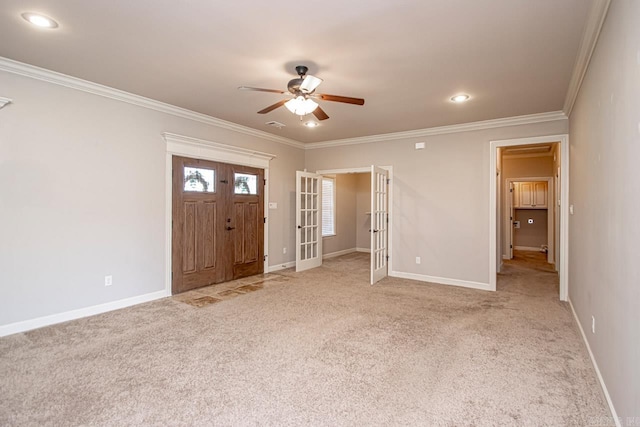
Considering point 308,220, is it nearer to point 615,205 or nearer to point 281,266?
point 281,266

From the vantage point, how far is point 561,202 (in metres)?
4.50

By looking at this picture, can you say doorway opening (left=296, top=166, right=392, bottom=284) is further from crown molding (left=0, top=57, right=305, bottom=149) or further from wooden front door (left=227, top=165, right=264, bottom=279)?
crown molding (left=0, top=57, right=305, bottom=149)

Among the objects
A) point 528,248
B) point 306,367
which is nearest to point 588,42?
point 306,367

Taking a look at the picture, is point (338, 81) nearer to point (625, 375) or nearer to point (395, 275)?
point (625, 375)

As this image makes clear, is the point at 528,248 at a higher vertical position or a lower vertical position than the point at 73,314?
higher

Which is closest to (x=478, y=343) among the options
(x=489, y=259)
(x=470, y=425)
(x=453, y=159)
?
(x=470, y=425)

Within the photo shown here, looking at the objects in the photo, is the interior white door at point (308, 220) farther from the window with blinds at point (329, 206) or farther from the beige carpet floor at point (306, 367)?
the beige carpet floor at point (306, 367)

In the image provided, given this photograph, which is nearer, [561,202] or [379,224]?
[561,202]

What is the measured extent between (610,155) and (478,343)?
189 cm

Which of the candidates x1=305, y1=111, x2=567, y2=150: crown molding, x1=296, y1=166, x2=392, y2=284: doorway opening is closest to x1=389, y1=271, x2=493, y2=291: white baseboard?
x1=296, y1=166, x2=392, y2=284: doorway opening

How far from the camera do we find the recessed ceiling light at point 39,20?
7.56 ft

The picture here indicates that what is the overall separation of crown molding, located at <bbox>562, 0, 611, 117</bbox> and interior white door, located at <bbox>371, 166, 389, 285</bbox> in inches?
106

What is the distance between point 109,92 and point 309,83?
262 centimetres

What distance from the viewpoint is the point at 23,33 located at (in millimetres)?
2543
